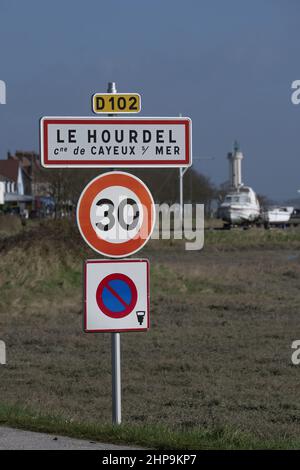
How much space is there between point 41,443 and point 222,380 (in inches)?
258

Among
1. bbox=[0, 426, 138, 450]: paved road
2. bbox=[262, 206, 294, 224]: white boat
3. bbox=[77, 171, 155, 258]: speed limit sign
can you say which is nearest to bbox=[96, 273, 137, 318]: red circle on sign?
bbox=[77, 171, 155, 258]: speed limit sign

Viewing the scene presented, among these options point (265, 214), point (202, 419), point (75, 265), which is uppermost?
point (265, 214)

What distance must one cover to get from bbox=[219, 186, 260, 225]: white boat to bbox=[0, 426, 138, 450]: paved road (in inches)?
2262

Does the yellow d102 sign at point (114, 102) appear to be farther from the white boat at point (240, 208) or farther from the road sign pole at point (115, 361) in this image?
the white boat at point (240, 208)

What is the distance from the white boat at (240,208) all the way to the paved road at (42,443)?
188 feet

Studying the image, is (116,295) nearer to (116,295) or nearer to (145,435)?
(116,295)

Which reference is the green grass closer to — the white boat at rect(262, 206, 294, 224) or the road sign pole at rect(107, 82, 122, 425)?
the road sign pole at rect(107, 82, 122, 425)

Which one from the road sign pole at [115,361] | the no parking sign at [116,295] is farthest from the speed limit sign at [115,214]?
the road sign pole at [115,361]

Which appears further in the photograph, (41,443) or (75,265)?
(75,265)

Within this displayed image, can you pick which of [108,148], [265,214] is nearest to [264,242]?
[265,214]

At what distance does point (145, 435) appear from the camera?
761 centimetres
